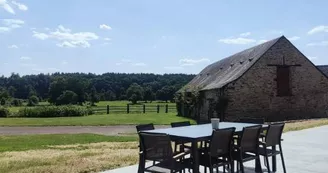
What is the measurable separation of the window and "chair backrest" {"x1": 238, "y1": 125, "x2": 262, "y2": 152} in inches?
760

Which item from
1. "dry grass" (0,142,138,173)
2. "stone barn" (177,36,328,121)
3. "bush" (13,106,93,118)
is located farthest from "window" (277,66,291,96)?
"dry grass" (0,142,138,173)

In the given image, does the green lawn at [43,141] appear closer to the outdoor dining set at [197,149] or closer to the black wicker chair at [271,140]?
the outdoor dining set at [197,149]

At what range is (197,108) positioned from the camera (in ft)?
91.0

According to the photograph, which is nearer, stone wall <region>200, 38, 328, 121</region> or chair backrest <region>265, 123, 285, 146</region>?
chair backrest <region>265, 123, 285, 146</region>

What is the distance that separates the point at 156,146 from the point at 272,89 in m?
20.3

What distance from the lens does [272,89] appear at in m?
23.6

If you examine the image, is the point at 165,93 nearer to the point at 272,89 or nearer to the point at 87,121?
the point at 87,121

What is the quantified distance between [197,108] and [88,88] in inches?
1314

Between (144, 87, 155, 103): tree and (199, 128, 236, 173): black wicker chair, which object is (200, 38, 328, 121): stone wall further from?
(144, 87, 155, 103): tree

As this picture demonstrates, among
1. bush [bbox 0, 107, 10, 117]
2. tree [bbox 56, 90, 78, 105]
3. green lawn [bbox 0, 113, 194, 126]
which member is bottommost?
green lawn [bbox 0, 113, 194, 126]

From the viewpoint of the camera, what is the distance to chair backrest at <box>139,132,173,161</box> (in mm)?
4465

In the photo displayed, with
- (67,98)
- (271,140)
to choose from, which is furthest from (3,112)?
(271,140)

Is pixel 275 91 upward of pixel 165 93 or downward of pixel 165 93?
downward

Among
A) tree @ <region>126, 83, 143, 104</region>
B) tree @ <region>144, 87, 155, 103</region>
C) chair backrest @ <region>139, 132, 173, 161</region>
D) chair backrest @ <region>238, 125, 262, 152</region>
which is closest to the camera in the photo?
chair backrest @ <region>139, 132, 173, 161</region>
